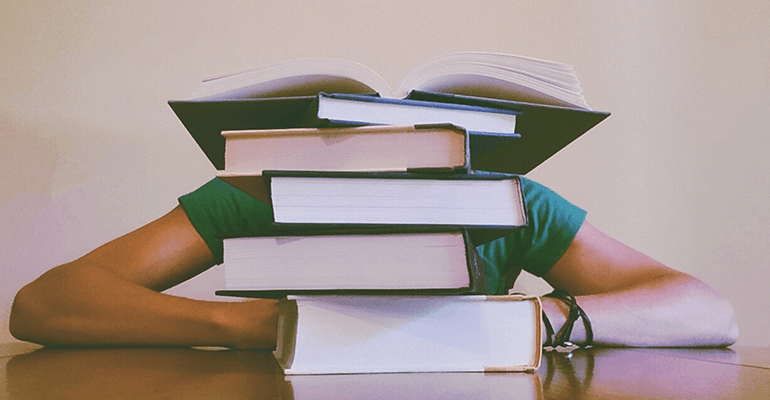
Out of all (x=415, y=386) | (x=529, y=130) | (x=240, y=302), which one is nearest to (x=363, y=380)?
(x=415, y=386)

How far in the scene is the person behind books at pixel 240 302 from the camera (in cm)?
79

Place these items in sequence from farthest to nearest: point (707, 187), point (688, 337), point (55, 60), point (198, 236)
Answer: point (707, 187), point (55, 60), point (198, 236), point (688, 337)

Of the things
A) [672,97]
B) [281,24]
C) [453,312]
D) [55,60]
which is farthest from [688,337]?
[55,60]

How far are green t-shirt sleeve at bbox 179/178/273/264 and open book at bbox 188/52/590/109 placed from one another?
0.53 meters

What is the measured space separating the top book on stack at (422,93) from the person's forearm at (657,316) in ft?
1.03

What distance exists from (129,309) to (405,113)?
54 cm

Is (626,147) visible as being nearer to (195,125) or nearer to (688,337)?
(688,337)

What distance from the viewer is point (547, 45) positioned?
1.46 metres

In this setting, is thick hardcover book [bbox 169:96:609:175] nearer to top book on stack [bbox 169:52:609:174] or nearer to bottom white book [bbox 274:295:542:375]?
top book on stack [bbox 169:52:609:174]

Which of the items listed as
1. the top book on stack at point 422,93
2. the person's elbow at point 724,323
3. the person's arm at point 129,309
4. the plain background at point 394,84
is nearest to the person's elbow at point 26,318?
the person's arm at point 129,309

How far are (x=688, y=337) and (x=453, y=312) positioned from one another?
51 cm

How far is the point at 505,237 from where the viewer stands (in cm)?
115

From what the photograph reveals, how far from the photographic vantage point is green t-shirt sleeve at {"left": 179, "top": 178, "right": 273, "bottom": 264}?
41.1 inches

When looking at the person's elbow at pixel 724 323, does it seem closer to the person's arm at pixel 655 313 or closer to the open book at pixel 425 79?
the person's arm at pixel 655 313
